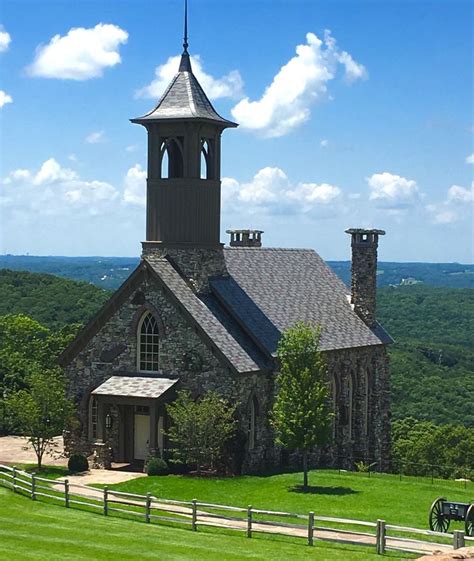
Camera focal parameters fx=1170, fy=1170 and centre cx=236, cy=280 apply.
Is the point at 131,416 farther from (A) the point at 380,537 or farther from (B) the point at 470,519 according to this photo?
(A) the point at 380,537

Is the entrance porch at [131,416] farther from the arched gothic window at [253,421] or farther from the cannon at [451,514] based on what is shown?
the cannon at [451,514]

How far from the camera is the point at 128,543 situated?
28.0 metres

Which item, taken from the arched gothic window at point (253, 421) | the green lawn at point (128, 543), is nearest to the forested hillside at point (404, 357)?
the arched gothic window at point (253, 421)

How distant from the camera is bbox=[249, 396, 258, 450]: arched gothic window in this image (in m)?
42.7

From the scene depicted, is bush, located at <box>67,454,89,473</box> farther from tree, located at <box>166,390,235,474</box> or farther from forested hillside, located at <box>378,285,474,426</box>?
forested hillside, located at <box>378,285,474,426</box>

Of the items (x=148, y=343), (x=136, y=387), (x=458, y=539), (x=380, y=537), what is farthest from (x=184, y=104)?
(x=458, y=539)

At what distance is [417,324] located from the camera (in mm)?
194875

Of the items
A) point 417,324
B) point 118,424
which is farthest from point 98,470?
point 417,324

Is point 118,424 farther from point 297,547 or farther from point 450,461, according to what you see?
point 450,461

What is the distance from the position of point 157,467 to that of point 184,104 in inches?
558

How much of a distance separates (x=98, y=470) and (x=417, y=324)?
15657cm

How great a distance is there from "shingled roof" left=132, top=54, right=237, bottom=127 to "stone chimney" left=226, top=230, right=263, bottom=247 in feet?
38.9

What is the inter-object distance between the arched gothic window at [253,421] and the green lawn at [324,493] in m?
1.95

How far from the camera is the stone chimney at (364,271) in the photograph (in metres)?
53.6
